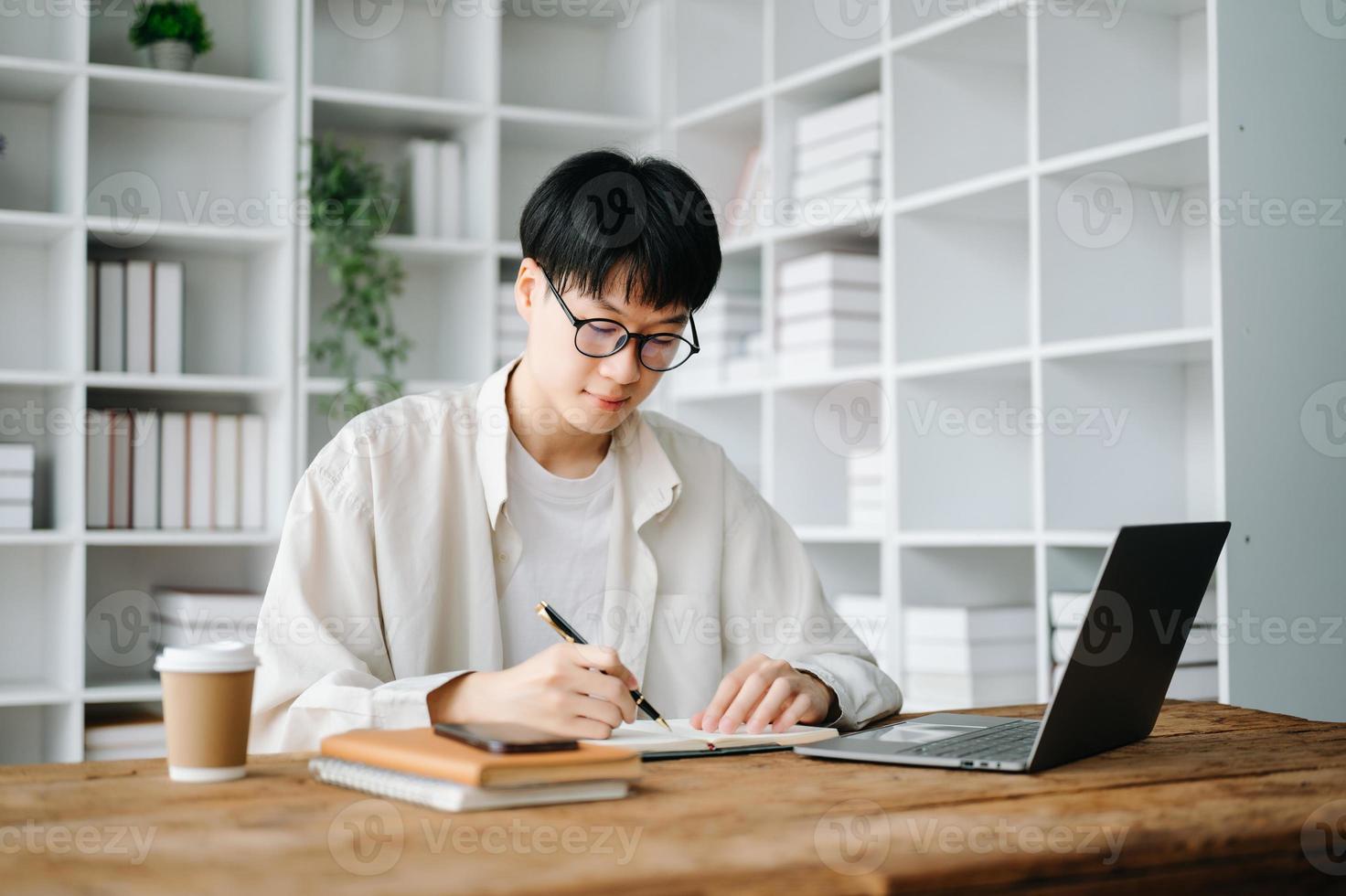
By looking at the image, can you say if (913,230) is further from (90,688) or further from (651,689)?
(90,688)

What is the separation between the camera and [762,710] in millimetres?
1444

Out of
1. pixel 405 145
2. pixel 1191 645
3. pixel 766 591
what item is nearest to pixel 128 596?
pixel 405 145

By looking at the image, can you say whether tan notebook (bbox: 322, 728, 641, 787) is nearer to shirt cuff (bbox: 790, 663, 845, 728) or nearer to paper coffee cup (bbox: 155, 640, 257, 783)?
paper coffee cup (bbox: 155, 640, 257, 783)

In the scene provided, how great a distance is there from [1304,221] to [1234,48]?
33cm

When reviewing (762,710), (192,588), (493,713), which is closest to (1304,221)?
(762,710)

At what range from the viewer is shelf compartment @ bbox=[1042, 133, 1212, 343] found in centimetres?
271

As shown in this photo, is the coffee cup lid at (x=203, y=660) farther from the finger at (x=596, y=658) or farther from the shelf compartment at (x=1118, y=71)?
the shelf compartment at (x=1118, y=71)

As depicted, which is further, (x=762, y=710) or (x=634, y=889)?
(x=762, y=710)

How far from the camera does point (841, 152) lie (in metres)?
3.25

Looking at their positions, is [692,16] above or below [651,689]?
above

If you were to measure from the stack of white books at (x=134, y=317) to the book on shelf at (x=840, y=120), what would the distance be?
1594 mm

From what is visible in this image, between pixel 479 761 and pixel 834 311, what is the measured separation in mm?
2343

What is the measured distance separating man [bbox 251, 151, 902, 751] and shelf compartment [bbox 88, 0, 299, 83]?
182 cm

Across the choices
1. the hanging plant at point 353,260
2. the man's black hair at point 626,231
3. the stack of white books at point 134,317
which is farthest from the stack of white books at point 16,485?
the man's black hair at point 626,231
